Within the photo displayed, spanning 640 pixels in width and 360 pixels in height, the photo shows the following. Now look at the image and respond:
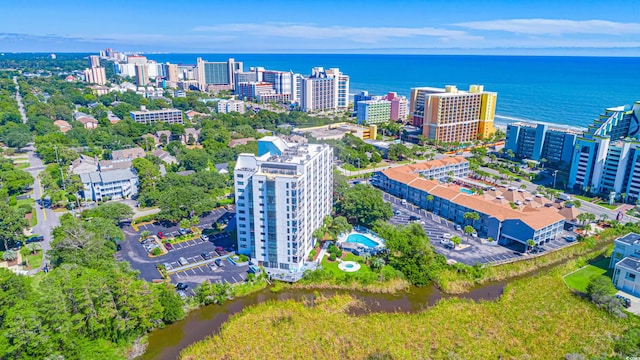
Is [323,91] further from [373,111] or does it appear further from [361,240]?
[361,240]

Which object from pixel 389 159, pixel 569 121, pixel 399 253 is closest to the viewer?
pixel 399 253

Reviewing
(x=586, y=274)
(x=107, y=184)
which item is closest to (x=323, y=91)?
(x=107, y=184)

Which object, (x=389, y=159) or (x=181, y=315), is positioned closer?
(x=181, y=315)

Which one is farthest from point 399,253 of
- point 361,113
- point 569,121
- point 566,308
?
point 569,121

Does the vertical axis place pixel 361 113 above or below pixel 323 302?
above

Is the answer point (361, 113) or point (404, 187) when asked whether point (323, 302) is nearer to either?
point (404, 187)

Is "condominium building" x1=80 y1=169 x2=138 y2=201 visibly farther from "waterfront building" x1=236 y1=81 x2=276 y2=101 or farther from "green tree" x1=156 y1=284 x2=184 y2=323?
"waterfront building" x1=236 y1=81 x2=276 y2=101

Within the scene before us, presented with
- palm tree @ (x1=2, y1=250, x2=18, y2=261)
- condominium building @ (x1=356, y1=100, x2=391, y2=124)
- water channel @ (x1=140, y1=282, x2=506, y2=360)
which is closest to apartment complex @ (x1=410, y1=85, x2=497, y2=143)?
condominium building @ (x1=356, y1=100, x2=391, y2=124)
